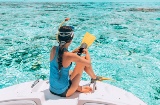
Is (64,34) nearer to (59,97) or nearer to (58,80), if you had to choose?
(58,80)

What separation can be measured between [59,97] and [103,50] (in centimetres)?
510

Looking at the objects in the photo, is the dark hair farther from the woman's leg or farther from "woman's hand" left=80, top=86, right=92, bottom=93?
"woman's hand" left=80, top=86, right=92, bottom=93

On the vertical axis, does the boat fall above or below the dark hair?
below

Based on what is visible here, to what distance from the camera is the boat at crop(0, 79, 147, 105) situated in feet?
8.09

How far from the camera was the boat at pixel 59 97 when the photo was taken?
2.47 m

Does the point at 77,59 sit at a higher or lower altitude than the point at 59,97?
higher

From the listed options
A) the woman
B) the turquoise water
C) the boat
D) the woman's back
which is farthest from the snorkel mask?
the turquoise water

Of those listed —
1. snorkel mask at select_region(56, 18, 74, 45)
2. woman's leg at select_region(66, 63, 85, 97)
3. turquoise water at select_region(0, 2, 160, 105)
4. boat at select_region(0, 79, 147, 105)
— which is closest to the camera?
boat at select_region(0, 79, 147, 105)

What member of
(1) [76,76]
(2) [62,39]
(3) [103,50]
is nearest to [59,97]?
(1) [76,76]

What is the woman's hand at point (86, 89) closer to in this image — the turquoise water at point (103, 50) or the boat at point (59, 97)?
the boat at point (59, 97)

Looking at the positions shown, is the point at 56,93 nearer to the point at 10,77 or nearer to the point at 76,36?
the point at 10,77

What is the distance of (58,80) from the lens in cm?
306

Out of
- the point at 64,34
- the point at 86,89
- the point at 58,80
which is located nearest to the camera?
the point at 64,34

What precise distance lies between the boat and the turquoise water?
177 centimetres
